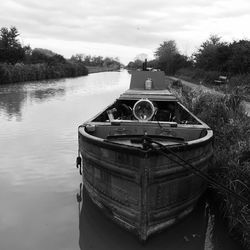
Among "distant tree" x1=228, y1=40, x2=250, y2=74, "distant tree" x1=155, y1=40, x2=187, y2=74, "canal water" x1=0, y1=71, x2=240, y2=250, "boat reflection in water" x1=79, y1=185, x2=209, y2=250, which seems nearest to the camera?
"boat reflection in water" x1=79, y1=185, x2=209, y2=250

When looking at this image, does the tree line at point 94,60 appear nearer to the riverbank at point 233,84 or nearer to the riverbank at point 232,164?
the riverbank at point 233,84

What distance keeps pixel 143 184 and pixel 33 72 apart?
42.4 m

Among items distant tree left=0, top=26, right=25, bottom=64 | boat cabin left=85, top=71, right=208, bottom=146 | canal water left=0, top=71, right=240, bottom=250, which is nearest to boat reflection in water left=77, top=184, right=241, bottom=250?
canal water left=0, top=71, right=240, bottom=250

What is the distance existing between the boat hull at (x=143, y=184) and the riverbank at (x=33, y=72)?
32089 millimetres

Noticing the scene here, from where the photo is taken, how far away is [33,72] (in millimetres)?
44938

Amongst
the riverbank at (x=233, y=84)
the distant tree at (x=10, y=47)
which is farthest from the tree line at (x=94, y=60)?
the riverbank at (x=233, y=84)

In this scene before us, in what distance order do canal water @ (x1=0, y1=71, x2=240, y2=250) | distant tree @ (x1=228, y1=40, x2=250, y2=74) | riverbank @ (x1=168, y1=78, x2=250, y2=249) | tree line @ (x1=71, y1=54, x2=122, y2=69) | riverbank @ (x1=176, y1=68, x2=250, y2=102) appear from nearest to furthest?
riverbank @ (x1=168, y1=78, x2=250, y2=249) < canal water @ (x1=0, y1=71, x2=240, y2=250) < riverbank @ (x1=176, y1=68, x2=250, y2=102) < distant tree @ (x1=228, y1=40, x2=250, y2=74) < tree line @ (x1=71, y1=54, x2=122, y2=69)

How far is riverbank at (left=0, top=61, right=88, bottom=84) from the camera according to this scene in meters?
36.4

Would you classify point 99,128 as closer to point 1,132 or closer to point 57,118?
point 1,132

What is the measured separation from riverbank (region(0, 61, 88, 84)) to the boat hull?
3209cm

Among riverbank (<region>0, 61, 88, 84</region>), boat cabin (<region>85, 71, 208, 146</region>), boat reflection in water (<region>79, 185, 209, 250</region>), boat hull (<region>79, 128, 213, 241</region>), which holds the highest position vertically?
riverbank (<region>0, 61, 88, 84</region>)

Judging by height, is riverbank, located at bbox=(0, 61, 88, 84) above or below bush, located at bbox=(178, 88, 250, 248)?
above

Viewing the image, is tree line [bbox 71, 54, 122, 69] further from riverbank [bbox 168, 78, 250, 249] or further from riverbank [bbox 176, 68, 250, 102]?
riverbank [bbox 168, 78, 250, 249]

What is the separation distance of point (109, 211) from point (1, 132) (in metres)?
8.12
